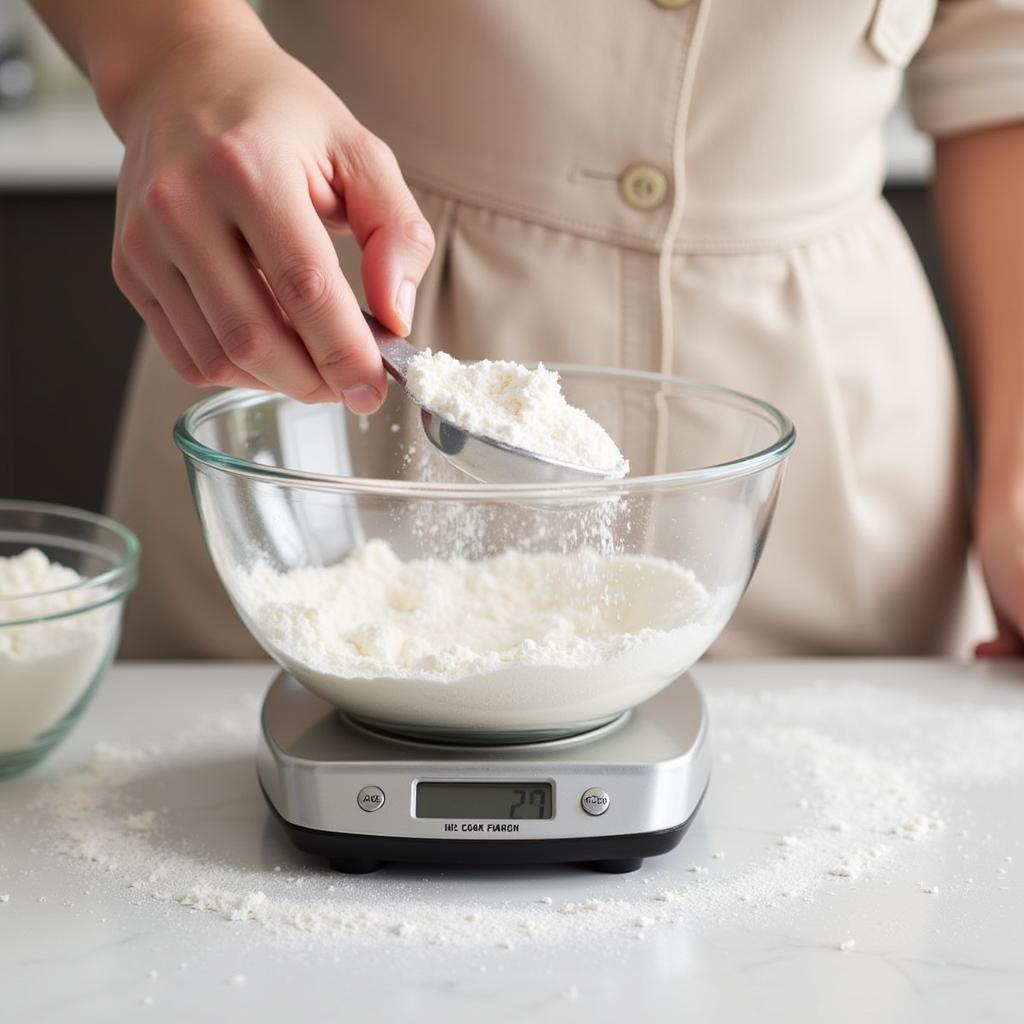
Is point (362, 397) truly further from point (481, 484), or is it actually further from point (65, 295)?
point (65, 295)

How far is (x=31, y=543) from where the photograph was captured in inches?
41.5

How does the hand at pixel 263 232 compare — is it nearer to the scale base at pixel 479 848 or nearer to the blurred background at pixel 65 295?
the scale base at pixel 479 848

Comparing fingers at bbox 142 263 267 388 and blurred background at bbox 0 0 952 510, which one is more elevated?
fingers at bbox 142 263 267 388

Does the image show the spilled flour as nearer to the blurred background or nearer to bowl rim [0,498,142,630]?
bowl rim [0,498,142,630]

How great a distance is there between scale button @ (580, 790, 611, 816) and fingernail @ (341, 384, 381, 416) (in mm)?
243

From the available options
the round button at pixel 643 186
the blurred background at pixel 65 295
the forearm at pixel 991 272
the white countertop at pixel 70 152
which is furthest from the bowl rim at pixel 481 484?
the blurred background at pixel 65 295

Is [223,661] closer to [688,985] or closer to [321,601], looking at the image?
[321,601]

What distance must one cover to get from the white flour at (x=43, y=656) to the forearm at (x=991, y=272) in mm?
750

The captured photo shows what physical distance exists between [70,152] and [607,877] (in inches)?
69.7

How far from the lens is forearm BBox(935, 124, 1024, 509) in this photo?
1.18 metres

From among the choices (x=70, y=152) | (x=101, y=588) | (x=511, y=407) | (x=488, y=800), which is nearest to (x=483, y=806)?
(x=488, y=800)

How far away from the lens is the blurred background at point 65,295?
2.18m

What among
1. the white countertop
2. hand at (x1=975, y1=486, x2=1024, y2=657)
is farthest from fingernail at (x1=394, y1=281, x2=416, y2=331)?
the white countertop

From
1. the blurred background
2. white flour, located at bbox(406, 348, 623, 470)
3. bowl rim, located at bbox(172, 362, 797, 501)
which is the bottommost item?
the blurred background
